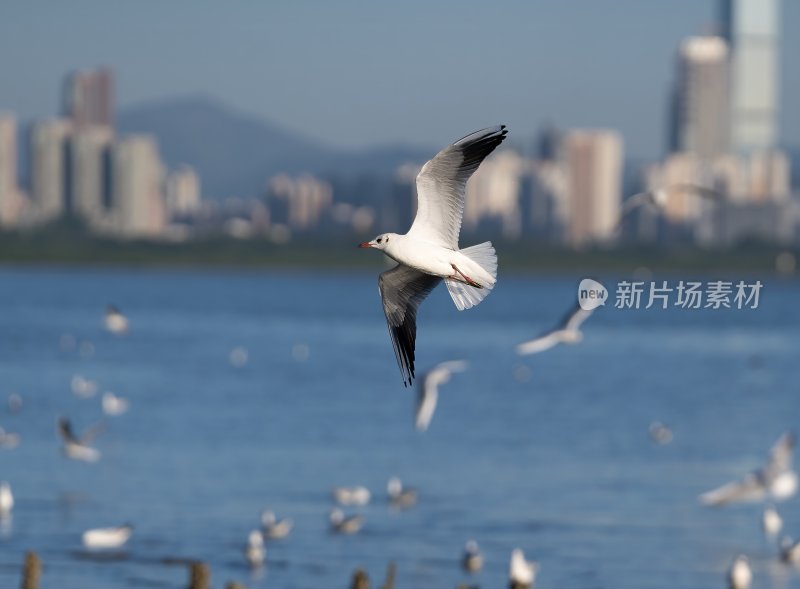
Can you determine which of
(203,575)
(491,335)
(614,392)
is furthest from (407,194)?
(203,575)

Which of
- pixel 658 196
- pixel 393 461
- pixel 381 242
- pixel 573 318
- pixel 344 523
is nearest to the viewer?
pixel 381 242

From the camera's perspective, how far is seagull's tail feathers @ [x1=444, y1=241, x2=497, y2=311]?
1124 cm

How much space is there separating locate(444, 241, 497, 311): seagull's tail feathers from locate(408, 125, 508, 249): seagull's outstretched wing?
0.67ft

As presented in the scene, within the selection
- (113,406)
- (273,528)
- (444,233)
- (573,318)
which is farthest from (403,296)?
(113,406)

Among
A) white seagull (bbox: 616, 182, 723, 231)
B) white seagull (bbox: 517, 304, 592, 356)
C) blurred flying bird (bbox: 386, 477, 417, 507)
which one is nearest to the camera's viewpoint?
white seagull (bbox: 517, 304, 592, 356)

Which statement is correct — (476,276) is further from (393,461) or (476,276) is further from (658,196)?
(393,461)

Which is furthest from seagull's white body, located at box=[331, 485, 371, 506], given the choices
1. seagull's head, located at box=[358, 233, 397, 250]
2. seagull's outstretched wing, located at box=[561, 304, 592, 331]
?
seagull's head, located at box=[358, 233, 397, 250]

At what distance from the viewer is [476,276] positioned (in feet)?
36.9

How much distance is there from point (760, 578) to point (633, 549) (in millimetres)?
2582

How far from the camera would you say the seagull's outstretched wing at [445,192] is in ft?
36.8

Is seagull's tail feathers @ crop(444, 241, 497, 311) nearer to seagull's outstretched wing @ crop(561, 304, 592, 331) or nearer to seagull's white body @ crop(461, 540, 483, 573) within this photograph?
seagull's outstretched wing @ crop(561, 304, 592, 331)

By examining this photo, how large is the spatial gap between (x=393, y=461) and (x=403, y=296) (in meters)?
29.2

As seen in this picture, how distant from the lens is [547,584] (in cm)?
2680

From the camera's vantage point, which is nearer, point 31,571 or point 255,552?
point 31,571
